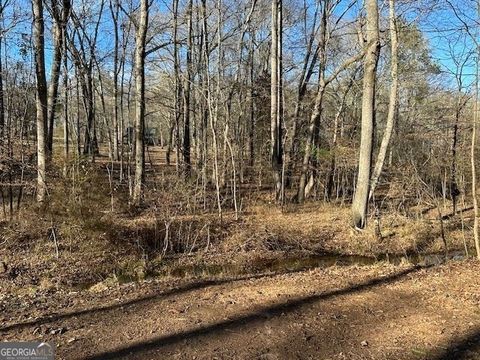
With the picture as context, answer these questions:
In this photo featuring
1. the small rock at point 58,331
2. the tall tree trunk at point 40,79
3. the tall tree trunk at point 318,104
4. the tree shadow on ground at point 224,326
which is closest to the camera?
the tree shadow on ground at point 224,326

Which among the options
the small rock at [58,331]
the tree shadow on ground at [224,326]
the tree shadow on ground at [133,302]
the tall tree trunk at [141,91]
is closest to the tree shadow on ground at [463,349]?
the tree shadow on ground at [224,326]

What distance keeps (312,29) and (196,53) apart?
5802 mm

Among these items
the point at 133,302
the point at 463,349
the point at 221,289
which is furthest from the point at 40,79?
the point at 463,349

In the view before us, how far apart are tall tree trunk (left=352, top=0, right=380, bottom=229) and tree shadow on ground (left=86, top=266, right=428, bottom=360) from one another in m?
6.67

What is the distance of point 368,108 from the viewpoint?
13.0m

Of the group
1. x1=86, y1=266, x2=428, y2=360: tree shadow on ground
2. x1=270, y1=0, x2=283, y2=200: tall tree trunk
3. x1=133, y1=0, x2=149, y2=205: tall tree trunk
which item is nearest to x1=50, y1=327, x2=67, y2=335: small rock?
x1=86, y1=266, x2=428, y2=360: tree shadow on ground

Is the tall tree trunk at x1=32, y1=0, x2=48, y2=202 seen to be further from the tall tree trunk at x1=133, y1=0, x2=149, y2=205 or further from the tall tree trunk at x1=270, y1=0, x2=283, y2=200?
the tall tree trunk at x1=270, y1=0, x2=283, y2=200

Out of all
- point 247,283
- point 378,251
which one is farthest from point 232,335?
point 378,251

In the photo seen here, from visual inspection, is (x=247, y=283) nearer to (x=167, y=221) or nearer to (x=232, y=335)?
(x=232, y=335)

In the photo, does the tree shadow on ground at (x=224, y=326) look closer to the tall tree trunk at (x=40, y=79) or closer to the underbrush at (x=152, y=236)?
the underbrush at (x=152, y=236)

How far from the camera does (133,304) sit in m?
6.23

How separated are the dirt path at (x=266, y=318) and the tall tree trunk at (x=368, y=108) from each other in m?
5.95
